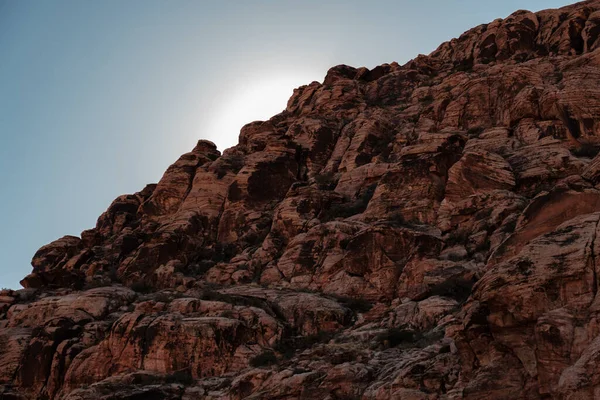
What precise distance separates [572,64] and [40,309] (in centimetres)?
3519

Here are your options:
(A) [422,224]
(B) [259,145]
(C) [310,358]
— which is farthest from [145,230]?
(C) [310,358]

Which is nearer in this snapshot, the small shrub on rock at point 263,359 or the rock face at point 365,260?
the rock face at point 365,260

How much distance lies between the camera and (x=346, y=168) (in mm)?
46969

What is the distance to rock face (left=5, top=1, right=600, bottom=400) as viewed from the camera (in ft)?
62.5

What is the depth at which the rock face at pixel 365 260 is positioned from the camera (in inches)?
750

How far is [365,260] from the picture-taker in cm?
3341

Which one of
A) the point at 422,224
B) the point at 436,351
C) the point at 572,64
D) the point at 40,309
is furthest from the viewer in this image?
the point at 572,64

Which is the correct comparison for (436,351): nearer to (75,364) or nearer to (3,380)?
(75,364)

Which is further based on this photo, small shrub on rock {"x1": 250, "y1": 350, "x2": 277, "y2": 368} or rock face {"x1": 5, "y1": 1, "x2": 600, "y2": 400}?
small shrub on rock {"x1": 250, "y1": 350, "x2": 277, "y2": 368}

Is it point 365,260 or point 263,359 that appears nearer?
point 263,359

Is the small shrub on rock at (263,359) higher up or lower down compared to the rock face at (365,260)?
lower down

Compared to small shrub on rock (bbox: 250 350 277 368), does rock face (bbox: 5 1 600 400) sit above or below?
above

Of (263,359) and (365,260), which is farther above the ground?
(365,260)

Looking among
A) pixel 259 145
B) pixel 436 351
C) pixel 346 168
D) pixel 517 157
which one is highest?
pixel 259 145
